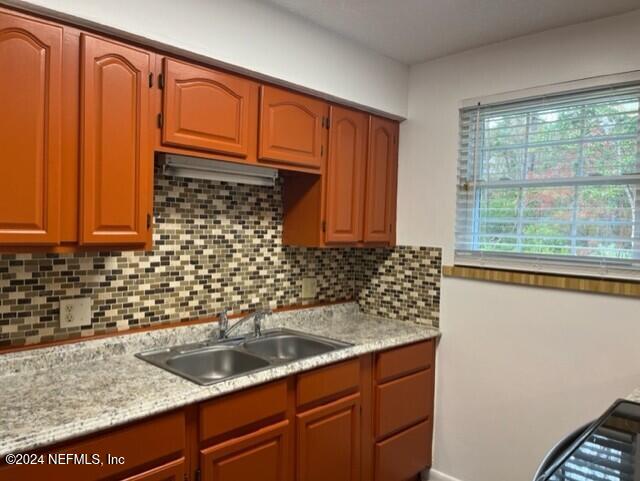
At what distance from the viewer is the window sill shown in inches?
78.7

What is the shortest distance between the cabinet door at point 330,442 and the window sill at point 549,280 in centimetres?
89

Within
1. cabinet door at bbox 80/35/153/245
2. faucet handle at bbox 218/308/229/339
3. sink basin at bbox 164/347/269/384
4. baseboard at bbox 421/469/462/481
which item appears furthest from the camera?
baseboard at bbox 421/469/462/481

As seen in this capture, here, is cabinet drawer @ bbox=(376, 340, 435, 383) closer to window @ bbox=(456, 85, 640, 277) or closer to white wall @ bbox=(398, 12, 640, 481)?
white wall @ bbox=(398, 12, 640, 481)

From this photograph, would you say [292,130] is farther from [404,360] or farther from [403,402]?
[403,402]

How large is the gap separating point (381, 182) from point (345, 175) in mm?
305

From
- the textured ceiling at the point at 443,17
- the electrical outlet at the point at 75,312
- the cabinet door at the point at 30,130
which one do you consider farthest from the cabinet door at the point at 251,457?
the textured ceiling at the point at 443,17

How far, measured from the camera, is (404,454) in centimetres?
245

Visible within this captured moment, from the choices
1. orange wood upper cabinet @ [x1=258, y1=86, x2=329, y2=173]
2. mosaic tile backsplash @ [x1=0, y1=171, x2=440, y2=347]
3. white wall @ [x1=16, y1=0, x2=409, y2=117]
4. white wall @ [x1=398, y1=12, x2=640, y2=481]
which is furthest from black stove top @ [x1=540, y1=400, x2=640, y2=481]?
white wall @ [x1=16, y1=0, x2=409, y2=117]

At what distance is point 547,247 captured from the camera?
7.35 feet

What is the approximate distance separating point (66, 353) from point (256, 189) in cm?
117

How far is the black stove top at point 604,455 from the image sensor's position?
103cm

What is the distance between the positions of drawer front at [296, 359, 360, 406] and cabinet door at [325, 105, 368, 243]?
677 mm

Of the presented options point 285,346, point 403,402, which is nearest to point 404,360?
point 403,402

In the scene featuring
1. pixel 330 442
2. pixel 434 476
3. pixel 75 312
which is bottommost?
pixel 434 476
